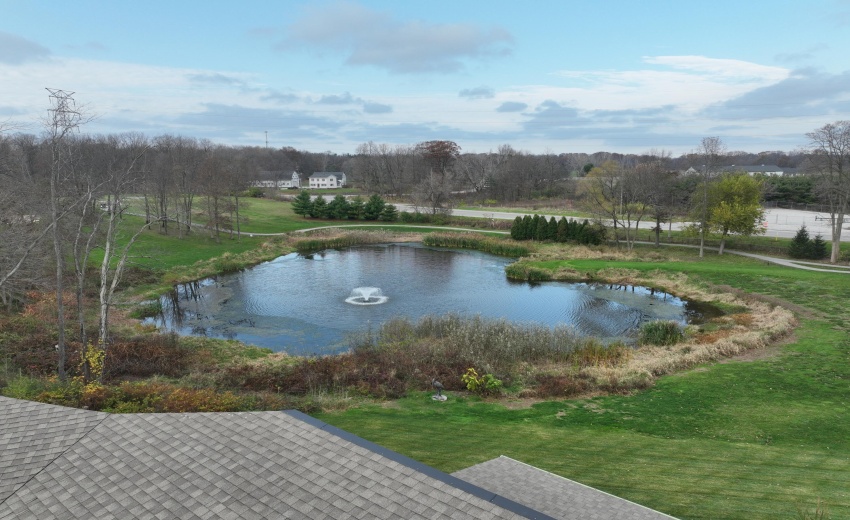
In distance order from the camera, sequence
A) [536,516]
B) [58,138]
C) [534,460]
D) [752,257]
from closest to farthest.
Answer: [536,516]
[534,460]
[58,138]
[752,257]

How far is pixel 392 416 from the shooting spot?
14031mm

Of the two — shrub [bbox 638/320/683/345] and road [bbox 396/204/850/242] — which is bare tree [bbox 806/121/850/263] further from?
shrub [bbox 638/320/683/345]

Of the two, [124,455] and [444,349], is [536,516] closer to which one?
[124,455]

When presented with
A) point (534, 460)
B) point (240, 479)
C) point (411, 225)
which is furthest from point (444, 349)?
point (411, 225)

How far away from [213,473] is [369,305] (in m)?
20.5

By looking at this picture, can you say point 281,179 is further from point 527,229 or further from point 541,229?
point 541,229

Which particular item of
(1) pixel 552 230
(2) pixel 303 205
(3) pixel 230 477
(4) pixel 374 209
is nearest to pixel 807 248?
(1) pixel 552 230

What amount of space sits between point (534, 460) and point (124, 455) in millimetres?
7862

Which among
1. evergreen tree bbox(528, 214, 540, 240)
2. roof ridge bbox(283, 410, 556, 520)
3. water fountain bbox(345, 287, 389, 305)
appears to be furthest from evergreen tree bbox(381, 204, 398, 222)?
roof ridge bbox(283, 410, 556, 520)

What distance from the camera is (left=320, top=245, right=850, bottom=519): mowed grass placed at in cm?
994

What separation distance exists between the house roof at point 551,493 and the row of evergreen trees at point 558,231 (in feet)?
121

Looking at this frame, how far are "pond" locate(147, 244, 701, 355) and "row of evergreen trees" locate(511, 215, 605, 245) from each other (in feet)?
29.0

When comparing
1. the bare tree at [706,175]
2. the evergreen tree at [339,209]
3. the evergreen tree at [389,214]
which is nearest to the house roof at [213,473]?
the bare tree at [706,175]

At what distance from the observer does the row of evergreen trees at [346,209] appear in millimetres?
61562
